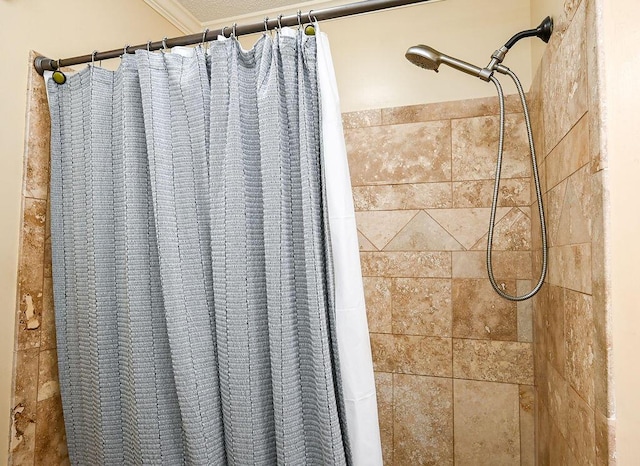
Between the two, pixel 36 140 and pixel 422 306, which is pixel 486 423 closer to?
pixel 422 306

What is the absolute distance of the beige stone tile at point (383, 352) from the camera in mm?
1681

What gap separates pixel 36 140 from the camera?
127 cm

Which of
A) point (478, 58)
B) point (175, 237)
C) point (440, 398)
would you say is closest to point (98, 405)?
point (175, 237)

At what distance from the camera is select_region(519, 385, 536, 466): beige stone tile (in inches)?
59.6

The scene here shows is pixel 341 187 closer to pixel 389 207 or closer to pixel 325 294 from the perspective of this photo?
pixel 325 294

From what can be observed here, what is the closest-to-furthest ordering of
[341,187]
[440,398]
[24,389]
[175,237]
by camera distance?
[341,187] → [175,237] → [24,389] → [440,398]

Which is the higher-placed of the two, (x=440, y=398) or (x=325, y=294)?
(x=325, y=294)

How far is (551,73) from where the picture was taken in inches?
44.9

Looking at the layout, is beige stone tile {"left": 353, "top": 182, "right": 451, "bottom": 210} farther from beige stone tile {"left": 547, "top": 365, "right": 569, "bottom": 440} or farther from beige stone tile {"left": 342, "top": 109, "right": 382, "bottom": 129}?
beige stone tile {"left": 547, "top": 365, "right": 569, "bottom": 440}

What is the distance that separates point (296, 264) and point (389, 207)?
80cm

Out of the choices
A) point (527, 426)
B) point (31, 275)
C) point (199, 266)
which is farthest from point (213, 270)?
point (527, 426)

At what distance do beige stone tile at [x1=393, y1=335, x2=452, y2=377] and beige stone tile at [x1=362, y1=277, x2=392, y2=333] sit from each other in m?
0.08

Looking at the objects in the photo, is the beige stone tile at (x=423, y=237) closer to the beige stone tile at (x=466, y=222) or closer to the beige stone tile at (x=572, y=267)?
the beige stone tile at (x=466, y=222)

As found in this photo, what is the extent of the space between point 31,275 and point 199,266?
0.59m
